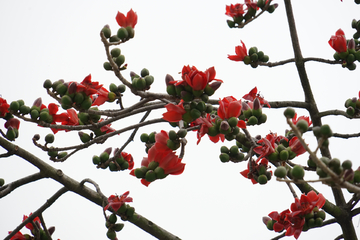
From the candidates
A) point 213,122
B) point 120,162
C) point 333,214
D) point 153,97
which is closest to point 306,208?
point 333,214

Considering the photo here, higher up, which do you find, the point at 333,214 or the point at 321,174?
the point at 333,214

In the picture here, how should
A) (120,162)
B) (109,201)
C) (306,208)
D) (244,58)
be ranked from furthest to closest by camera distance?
(244,58), (120,162), (109,201), (306,208)

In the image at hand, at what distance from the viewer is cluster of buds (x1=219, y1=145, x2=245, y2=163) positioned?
1.07 m

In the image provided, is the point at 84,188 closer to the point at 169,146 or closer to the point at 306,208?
the point at 169,146

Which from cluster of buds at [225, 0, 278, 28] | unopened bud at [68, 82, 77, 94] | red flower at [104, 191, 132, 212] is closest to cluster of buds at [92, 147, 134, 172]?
red flower at [104, 191, 132, 212]

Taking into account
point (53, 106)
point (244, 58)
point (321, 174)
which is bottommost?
point (321, 174)

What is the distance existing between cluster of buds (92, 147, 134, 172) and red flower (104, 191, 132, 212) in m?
0.17

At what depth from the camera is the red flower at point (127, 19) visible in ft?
2.72

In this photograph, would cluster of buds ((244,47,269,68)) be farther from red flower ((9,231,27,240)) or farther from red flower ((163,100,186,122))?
red flower ((9,231,27,240))

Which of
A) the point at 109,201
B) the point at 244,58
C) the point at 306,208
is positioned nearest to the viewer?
the point at 306,208

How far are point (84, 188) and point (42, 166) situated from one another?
6.2 inches

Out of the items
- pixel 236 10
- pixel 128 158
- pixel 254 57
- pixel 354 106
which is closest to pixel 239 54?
pixel 254 57

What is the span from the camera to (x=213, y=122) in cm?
Answer: 81

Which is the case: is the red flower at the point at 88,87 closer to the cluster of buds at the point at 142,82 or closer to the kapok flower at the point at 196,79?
the cluster of buds at the point at 142,82
